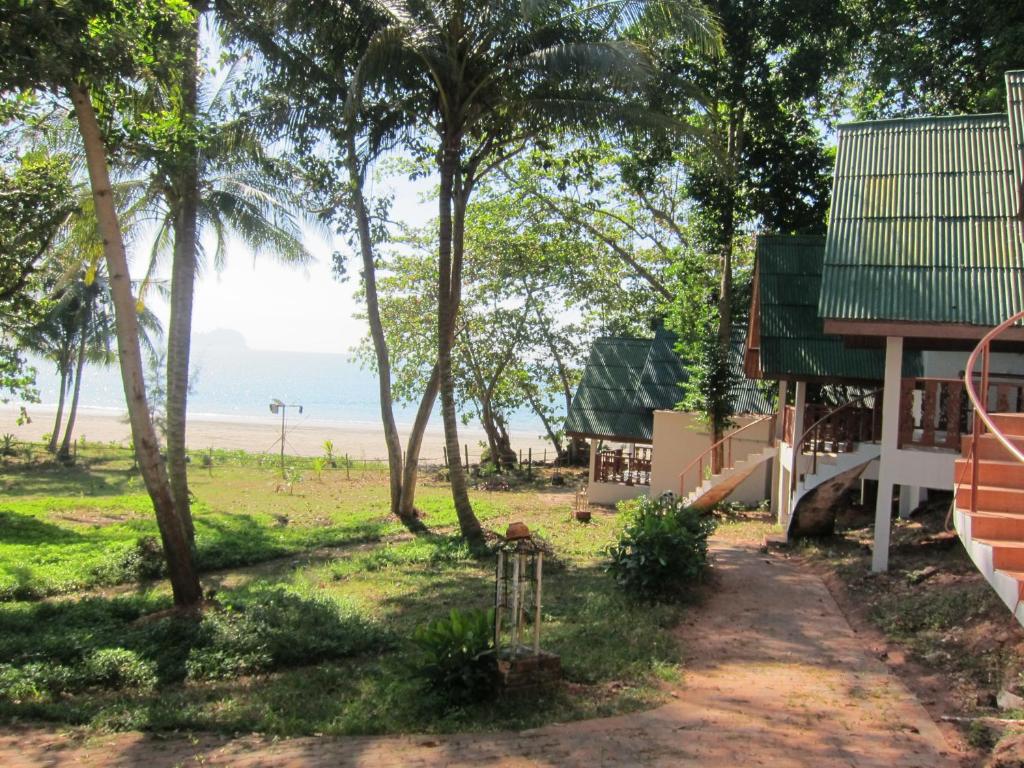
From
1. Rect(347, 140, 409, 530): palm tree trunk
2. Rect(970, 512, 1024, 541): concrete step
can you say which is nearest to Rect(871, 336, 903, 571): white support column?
Rect(970, 512, 1024, 541): concrete step

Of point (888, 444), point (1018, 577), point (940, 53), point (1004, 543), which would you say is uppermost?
point (940, 53)

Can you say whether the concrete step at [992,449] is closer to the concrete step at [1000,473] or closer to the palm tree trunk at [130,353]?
the concrete step at [1000,473]

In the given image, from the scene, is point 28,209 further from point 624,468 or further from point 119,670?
point 624,468

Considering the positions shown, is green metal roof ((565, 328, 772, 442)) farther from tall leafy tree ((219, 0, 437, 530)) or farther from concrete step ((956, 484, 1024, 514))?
concrete step ((956, 484, 1024, 514))

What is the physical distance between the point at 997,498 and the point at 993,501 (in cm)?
4

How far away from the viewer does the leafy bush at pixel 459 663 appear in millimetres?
7180

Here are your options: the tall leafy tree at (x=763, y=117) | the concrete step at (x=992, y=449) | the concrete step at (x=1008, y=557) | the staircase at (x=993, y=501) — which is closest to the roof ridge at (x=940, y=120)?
the tall leafy tree at (x=763, y=117)

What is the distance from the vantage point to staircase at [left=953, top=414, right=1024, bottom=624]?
6.59m

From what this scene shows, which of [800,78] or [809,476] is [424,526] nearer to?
[809,476]

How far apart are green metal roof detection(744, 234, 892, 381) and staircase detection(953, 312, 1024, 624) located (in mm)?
6491

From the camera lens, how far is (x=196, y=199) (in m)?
14.2

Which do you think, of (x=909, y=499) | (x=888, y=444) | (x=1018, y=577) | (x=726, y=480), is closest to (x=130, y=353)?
(x=1018, y=577)

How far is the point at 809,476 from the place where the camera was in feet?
47.2

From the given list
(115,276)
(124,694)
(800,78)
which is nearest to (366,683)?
(124,694)
